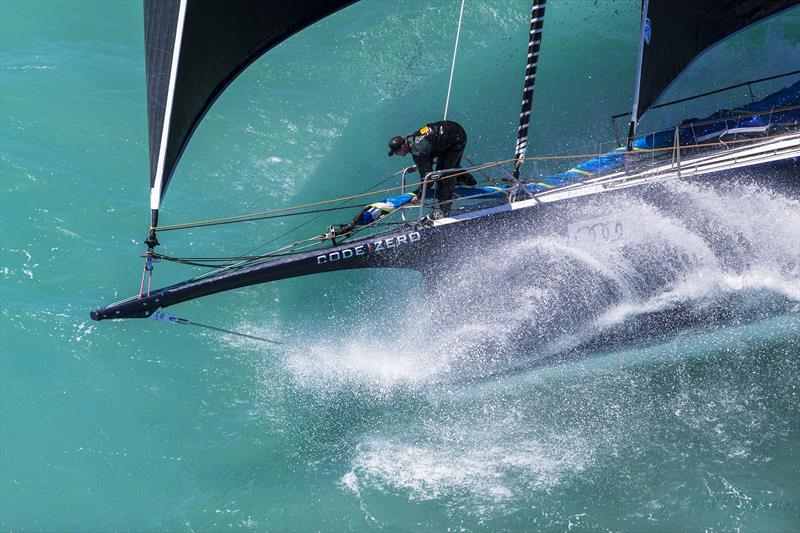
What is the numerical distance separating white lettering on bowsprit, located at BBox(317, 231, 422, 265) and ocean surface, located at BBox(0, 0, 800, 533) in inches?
30.7

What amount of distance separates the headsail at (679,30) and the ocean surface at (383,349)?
4.01 feet

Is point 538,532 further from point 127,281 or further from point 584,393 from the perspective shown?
point 127,281

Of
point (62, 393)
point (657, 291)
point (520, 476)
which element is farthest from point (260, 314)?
point (657, 291)

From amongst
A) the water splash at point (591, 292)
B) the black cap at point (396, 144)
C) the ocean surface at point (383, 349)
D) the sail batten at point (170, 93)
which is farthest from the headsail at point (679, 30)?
the sail batten at point (170, 93)

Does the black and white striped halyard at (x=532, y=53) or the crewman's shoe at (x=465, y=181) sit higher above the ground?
the black and white striped halyard at (x=532, y=53)

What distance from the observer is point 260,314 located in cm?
1010

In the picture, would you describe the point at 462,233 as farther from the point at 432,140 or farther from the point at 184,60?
the point at 184,60

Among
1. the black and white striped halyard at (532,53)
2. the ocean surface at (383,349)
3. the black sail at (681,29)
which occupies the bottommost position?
the ocean surface at (383,349)

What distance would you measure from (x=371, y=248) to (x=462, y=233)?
38.7 inches

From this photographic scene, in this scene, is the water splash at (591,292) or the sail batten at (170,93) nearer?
the sail batten at (170,93)

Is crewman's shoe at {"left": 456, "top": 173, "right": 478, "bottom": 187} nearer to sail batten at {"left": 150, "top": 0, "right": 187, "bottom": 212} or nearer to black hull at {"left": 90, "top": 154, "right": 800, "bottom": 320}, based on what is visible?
black hull at {"left": 90, "top": 154, "right": 800, "bottom": 320}

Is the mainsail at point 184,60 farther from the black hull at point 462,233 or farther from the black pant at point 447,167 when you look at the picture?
the black pant at point 447,167

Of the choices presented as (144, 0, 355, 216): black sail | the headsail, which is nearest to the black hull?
the headsail

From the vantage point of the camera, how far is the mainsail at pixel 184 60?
7.71 meters
